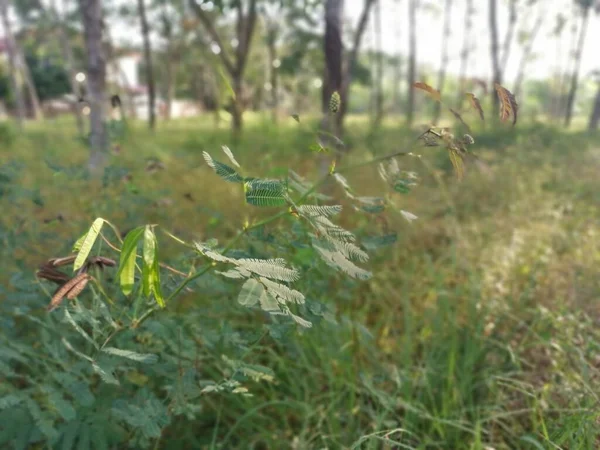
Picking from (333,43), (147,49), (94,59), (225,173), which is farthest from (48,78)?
(225,173)

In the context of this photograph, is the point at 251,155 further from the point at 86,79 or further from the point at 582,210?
the point at 582,210

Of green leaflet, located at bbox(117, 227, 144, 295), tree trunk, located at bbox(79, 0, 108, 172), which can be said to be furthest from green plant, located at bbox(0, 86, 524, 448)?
tree trunk, located at bbox(79, 0, 108, 172)

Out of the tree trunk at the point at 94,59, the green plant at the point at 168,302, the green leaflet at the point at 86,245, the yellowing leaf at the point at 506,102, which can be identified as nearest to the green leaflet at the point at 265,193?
the green plant at the point at 168,302

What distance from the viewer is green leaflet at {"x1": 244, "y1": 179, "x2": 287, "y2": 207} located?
985 mm

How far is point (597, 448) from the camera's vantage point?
1.36 meters

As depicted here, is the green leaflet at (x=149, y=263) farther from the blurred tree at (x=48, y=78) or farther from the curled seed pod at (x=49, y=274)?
the blurred tree at (x=48, y=78)

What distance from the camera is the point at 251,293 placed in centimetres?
88

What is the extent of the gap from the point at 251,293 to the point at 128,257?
0.21m

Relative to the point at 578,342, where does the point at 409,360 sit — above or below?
below

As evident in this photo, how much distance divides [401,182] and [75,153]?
7.19m

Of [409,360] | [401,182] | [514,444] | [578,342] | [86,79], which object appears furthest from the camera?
[86,79]

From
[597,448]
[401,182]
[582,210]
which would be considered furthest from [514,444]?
[582,210]

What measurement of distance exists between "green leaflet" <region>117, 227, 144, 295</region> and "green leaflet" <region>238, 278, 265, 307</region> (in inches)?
7.1

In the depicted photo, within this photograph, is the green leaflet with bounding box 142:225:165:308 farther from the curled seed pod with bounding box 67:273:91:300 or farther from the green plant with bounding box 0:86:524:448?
the curled seed pod with bounding box 67:273:91:300
